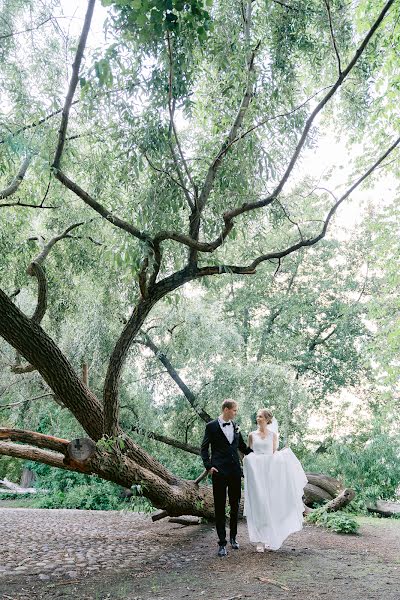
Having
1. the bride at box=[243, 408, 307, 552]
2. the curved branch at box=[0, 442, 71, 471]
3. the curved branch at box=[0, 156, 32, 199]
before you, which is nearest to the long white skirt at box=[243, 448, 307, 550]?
the bride at box=[243, 408, 307, 552]

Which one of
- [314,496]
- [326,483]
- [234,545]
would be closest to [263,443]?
[234,545]

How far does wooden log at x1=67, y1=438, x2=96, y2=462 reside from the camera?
5.64 meters

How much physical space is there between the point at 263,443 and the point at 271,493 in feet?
1.84

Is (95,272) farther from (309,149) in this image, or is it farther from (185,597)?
(185,597)

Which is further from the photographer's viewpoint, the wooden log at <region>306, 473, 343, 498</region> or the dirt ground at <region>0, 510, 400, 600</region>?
the wooden log at <region>306, 473, 343, 498</region>

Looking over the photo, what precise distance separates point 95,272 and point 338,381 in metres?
11.1

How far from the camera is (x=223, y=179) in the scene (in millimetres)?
5559

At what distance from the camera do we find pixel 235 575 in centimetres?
454

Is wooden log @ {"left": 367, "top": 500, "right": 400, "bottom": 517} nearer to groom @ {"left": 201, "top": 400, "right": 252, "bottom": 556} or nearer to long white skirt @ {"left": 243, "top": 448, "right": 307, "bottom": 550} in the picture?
long white skirt @ {"left": 243, "top": 448, "right": 307, "bottom": 550}

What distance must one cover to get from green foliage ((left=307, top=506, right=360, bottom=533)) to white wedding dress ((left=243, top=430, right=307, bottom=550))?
184 centimetres

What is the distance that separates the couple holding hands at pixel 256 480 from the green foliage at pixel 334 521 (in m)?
1.84

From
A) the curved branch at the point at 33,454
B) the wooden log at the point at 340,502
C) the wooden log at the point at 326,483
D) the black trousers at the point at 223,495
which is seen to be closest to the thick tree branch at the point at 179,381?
the wooden log at the point at 326,483

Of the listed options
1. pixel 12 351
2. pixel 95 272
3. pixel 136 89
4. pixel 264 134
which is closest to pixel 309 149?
pixel 264 134

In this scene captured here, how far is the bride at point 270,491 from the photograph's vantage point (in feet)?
18.7
